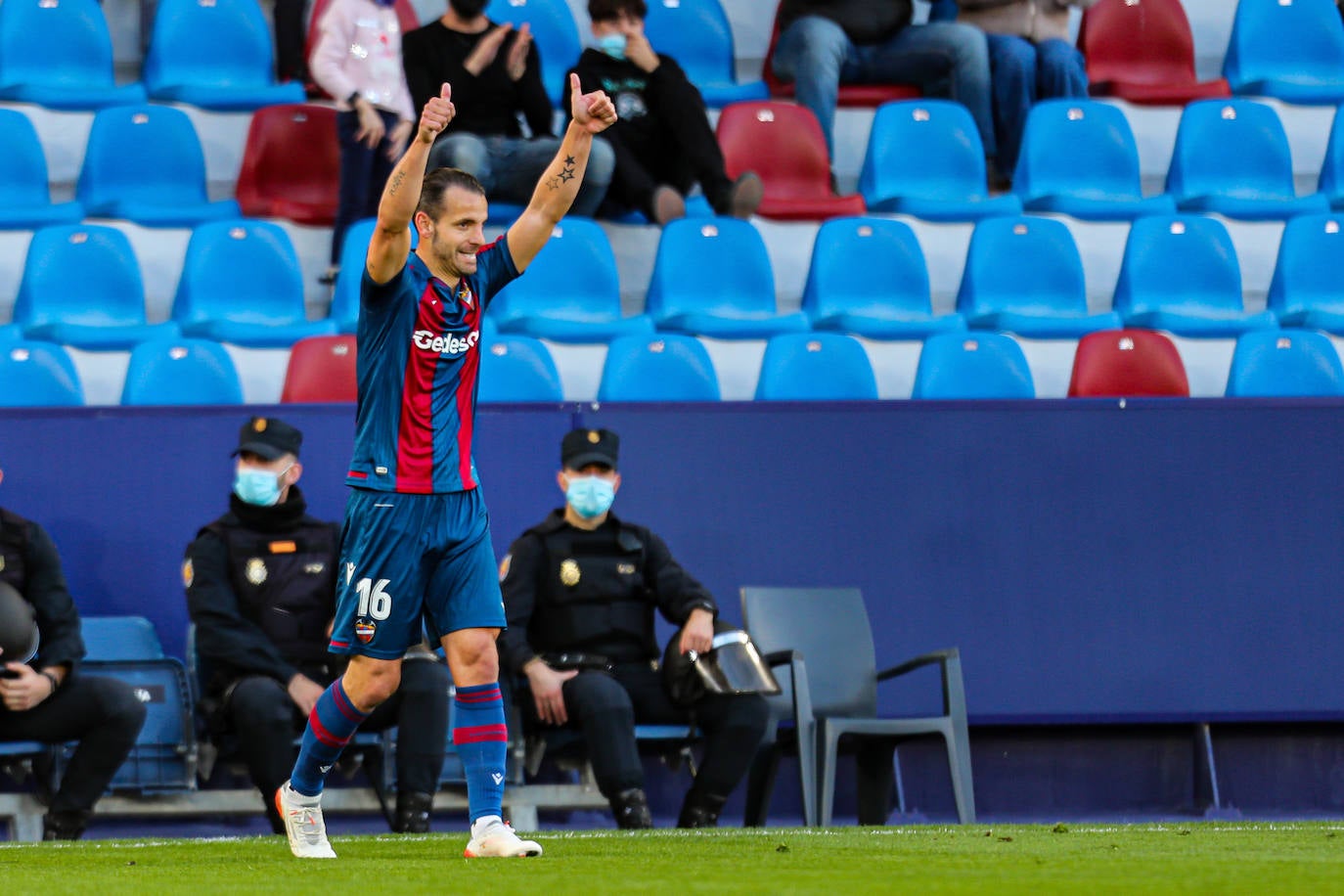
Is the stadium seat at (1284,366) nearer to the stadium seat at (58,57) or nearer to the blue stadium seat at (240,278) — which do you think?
the blue stadium seat at (240,278)

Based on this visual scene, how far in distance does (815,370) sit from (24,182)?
448 cm

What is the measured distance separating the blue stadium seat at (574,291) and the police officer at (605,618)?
179 cm

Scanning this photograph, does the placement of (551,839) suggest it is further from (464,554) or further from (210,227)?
(210,227)

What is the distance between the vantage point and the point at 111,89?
11477 millimetres

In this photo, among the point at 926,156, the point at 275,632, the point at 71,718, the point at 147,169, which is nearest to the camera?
the point at 71,718

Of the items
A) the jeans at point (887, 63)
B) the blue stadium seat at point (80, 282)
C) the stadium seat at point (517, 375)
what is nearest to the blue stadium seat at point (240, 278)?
the blue stadium seat at point (80, 282)

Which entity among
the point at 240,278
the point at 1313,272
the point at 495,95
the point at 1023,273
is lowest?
the point at 1313,272

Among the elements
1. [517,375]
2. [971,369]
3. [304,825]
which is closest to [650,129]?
[517,375]

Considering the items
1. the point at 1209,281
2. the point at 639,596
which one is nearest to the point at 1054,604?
the point at 639,596

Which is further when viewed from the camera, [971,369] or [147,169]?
[147,169]

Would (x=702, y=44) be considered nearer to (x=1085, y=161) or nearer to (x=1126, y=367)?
(x=1085, y=161)

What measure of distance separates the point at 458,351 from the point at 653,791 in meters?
3.89

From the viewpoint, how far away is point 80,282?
1017 centimetres

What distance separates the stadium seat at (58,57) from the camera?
447 inches
